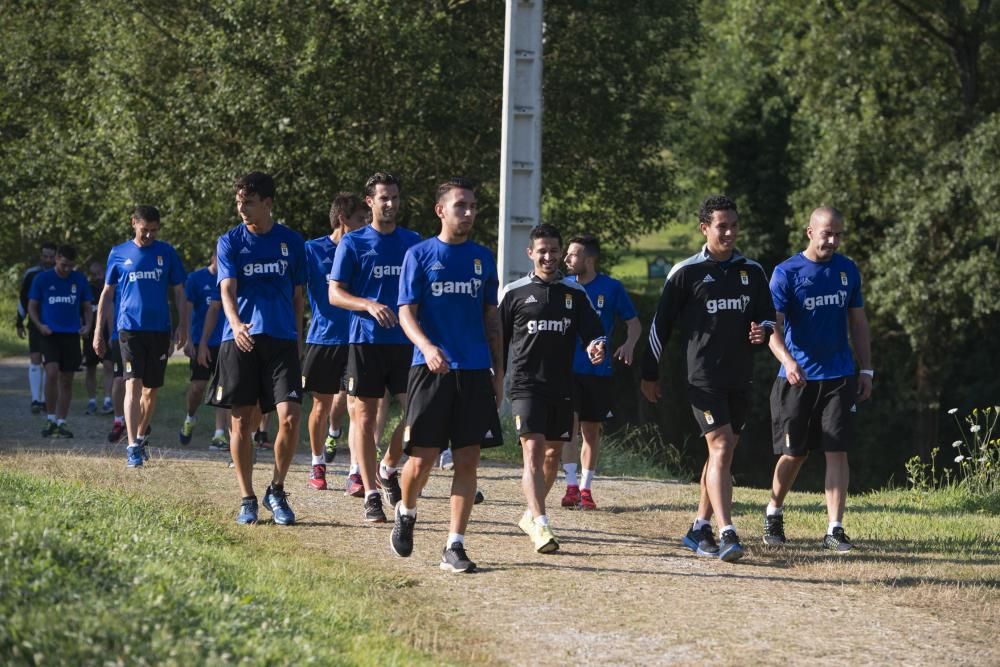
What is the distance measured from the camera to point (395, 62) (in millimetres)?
A: 23391

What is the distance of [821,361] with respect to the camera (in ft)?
30.7

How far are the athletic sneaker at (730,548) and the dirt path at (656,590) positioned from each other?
0.09 m

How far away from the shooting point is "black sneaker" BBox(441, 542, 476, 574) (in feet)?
26.4

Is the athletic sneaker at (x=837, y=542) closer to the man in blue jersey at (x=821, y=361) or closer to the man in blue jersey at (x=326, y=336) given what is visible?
the man in blue jersey at (x=821, y=361)

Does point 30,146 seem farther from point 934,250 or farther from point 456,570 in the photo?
point 456,570

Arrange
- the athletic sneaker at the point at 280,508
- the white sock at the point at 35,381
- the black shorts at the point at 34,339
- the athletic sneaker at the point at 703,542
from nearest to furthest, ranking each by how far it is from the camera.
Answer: the athletic sneaker at the point at 703,542 < the athletic sneaker at the point at 280,508 < the black shorts at the point at 34,339 < the white sock at the point at 35,381

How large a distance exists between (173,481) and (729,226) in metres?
5.01

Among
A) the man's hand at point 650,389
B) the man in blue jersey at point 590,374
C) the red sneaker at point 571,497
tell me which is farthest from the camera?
the red sneaker at point 571,497

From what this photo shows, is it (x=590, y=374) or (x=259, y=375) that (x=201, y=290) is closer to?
(x=590, y=374)

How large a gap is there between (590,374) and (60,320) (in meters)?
7.91

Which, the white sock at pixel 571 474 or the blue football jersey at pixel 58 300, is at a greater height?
the blue football jersey at pixel 58 300

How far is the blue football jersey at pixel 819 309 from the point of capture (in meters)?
9.32

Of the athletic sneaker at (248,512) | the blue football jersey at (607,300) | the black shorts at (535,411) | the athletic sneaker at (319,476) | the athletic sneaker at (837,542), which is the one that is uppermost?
the blue football jersey at (607,300)

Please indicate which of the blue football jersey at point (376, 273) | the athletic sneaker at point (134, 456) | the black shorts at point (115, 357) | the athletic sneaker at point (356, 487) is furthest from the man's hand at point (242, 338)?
the black shorts at point (115, 357)
